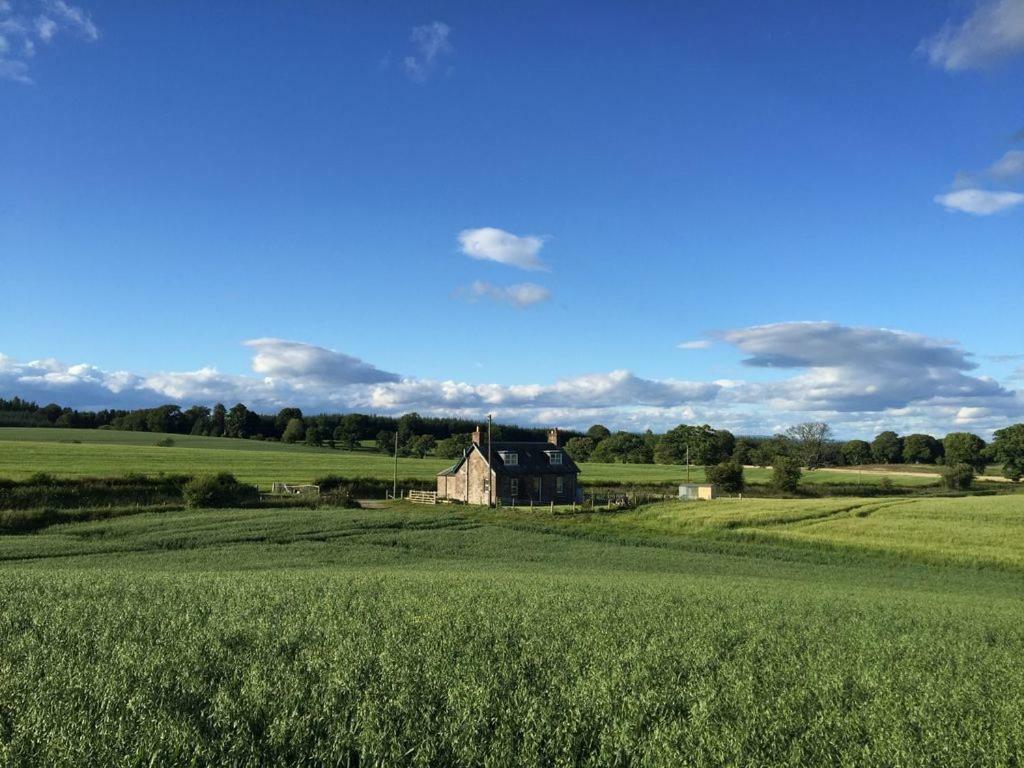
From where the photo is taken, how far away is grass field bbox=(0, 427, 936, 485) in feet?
245

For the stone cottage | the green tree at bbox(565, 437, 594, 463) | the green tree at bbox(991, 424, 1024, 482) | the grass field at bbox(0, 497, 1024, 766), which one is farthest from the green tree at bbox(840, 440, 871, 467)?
the grass field at bbox(0, 497, 1024, 766)

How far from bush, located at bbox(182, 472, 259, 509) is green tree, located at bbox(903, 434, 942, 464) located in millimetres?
157902

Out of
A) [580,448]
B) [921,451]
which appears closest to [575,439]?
[580,448]

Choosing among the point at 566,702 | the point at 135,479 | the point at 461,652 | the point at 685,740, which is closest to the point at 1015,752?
the point at 685,740

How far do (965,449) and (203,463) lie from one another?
151m

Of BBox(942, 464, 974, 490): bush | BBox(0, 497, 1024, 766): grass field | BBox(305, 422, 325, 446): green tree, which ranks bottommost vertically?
BBox(942, 464, 974, 490): bush

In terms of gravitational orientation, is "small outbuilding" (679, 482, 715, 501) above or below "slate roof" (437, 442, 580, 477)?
below

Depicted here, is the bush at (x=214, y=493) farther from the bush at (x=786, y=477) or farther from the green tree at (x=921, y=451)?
the green tree at (x=921, y=451)

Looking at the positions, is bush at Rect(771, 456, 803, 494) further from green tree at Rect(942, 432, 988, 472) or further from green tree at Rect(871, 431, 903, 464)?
green tree at Rect(871, 431, 903, 464)

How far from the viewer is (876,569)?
34.6 metres

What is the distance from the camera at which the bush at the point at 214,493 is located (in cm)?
5497

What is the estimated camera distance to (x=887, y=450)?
16712 centimetres

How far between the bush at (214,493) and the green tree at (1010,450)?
398 feet

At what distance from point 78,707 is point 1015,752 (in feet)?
25.9
